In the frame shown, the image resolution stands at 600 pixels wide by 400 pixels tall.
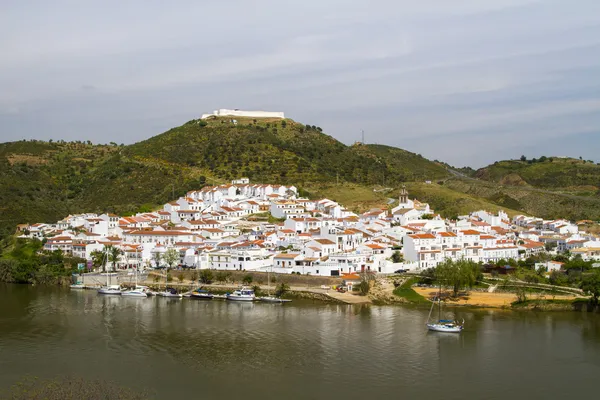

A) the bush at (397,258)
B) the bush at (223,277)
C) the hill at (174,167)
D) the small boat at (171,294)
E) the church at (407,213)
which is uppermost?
Result: the hill at (174,167)

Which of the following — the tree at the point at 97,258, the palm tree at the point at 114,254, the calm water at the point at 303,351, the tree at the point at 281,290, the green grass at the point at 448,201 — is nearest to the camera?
the calm water at the point at 303,351

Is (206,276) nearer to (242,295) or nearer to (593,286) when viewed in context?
(242,295)

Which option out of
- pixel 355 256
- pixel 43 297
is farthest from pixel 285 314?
pixel 43 297

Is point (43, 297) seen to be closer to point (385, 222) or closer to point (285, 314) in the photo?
point (285, 314)

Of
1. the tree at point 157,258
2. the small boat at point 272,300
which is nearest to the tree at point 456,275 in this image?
the small boat at point 272,300

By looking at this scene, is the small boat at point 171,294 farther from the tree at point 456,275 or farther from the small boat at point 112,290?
the tree at point 456,275

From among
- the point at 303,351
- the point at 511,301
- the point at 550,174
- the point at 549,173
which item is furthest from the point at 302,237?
the point at 549,173
